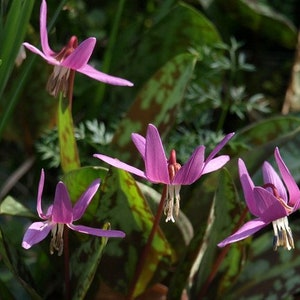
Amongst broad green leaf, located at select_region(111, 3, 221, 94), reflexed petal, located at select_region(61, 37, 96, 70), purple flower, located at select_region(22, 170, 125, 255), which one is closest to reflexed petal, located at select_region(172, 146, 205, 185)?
purple flower, located at select_region(22, 170, 125, 255)

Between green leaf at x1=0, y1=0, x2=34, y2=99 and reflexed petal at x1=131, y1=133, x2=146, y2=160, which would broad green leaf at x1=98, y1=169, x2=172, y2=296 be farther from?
green leaf at x1=0, y1=0, x2=34, y2=99

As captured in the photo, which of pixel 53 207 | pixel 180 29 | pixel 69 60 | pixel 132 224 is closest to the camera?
pixel 53 207

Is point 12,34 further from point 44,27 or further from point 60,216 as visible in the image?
point 60,216

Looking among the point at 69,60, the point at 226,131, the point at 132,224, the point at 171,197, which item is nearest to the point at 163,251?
the point at 132,224

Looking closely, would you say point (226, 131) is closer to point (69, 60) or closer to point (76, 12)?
point (76, 12)

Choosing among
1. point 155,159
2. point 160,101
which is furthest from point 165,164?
point 160,101

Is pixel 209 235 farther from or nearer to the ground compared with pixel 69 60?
nearer to the ground
